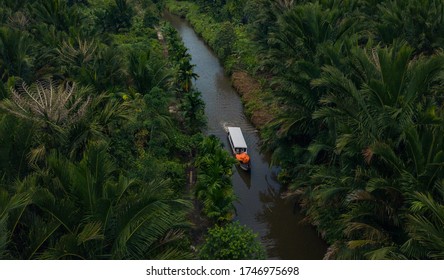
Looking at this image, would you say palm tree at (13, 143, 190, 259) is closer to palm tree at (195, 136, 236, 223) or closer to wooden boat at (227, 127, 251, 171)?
palm tree at (195, 136, 236, 223)

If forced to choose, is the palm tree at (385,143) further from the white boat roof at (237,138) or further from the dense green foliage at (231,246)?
the white boat roof at (237,138)

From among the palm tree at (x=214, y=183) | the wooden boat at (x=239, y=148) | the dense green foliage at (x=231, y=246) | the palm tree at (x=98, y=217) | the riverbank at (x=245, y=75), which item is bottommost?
the riverbank at (x=245, y=75)

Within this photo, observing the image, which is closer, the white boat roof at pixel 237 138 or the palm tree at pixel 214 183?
the palm tree at pixel 214 183

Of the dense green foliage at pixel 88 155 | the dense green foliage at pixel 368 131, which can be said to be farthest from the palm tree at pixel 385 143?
the dense green foliage at pixel 88 155

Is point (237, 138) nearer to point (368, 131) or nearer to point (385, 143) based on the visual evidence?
point (368, 131)

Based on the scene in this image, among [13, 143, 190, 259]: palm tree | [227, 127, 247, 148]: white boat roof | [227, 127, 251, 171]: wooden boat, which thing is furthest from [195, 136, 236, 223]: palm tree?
[13, 143, 190, 259]: palm tree
